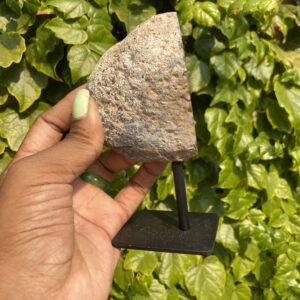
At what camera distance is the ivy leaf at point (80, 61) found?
1.33m

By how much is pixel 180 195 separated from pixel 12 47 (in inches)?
25.4

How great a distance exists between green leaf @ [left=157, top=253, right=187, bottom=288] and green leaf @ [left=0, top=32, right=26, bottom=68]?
0.87 meters

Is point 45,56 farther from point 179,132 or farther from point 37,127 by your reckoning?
point 179,132

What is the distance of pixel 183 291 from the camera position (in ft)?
5.77

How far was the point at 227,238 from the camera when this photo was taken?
1771 mm

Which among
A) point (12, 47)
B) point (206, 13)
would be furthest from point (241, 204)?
point (12, 47)

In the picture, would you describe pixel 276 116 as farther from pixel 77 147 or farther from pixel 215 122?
pixel 77 147

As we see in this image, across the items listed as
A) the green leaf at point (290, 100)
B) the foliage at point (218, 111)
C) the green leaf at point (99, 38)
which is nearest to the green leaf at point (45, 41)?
the foliage at point (218, 111)

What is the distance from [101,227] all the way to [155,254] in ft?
1.39

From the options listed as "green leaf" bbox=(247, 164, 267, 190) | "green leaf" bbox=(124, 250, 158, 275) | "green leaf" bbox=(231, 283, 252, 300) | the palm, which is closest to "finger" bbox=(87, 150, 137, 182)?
the palm

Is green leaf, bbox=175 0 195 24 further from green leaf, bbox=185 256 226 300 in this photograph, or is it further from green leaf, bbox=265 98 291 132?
green leaf, bbox=185 256 226 300

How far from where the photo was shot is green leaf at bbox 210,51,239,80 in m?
1.51

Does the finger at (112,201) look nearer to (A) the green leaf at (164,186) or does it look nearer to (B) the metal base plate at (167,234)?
(B) the metal base plate at (167,234)

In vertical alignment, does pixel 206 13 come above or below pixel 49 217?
above
